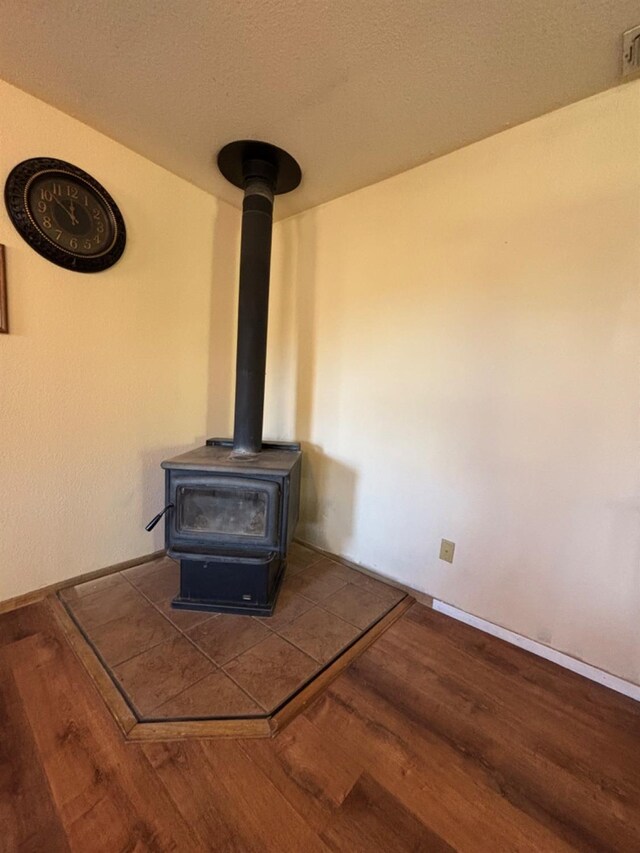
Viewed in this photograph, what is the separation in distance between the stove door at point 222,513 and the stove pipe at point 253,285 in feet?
0.90

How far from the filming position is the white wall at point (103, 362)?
1581 mm

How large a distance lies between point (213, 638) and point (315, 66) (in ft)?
7.53

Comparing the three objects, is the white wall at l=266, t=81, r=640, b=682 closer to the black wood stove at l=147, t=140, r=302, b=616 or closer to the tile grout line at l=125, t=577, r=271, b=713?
the black wood stove at l=147, t=140, r=302, b=616

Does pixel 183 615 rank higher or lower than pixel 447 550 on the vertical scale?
lower

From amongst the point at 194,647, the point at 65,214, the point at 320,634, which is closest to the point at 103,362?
the point at 65,214

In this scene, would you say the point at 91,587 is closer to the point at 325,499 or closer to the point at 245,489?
the point at 245,489

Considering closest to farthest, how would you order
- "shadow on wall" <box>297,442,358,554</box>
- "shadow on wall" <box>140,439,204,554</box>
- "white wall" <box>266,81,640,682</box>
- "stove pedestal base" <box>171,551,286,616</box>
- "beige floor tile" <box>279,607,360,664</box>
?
"white wall" <box>266,81,640,682</box> < "beige floor tile" <box>279,607,360,664</box> < "stove pedestal base" <box>171,551,286,616</box> < "shadow on wall" <box>140,439,204,554</box> < "shadow on wall" <box>297,442,358,554</box>

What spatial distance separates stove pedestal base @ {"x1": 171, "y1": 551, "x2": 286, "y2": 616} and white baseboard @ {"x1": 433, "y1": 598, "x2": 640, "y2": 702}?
893 millimetres

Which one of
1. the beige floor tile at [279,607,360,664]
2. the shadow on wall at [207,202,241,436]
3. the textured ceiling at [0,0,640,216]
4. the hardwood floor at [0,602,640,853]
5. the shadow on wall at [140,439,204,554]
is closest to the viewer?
the hardwood floor at [0,602,640,853]

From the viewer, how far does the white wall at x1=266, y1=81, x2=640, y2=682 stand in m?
1.35

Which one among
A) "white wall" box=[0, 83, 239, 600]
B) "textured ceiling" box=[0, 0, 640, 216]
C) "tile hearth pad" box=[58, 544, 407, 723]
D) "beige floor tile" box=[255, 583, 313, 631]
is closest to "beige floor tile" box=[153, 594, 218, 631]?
"tile hearth pad" box=[58, 544, 407, 723]

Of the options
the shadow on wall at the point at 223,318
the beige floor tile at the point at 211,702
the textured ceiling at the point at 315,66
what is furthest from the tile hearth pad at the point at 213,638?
the textured ceiling at the point at 315,66

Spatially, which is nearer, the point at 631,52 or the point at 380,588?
the point at 631,52

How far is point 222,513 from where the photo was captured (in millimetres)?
1683
